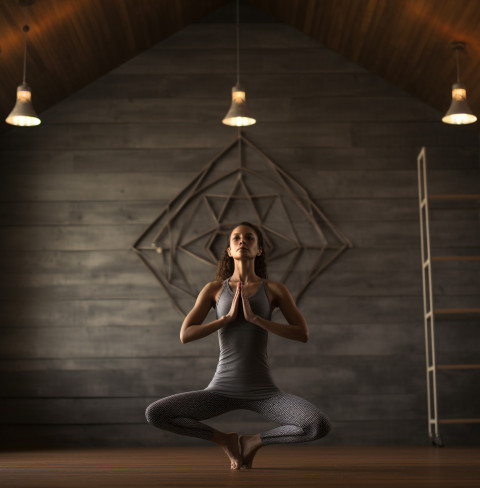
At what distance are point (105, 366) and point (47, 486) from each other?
2807 millimetres

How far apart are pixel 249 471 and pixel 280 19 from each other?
3687mm

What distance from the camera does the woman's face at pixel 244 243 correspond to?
3051mm

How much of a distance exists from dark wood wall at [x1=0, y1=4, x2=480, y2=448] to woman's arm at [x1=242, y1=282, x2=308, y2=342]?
79.6 inches

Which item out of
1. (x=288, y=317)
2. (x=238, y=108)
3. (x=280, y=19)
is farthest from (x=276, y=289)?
(x=280, y=19)

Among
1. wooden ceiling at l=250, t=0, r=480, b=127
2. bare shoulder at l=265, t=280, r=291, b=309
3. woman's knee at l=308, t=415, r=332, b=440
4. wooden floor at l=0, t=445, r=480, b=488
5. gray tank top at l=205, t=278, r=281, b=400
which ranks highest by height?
wooden ceiling at l=250, t=0, r=480, b=127

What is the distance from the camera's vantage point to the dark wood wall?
5020 millimetres

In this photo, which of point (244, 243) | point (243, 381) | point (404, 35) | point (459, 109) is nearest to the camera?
point (243, 381)

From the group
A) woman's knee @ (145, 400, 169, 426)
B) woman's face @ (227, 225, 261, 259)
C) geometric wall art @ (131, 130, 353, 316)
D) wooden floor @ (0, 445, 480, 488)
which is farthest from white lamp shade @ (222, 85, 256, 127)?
woman's knee @ (145, 400, 169, 426)

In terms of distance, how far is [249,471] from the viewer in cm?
280

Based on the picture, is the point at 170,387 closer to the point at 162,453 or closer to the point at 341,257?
the point at 162,453

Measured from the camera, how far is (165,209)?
5.22 metres

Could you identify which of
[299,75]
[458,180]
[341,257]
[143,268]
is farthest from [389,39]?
[143,268]

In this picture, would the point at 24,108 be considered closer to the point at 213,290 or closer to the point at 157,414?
the point at 213,290

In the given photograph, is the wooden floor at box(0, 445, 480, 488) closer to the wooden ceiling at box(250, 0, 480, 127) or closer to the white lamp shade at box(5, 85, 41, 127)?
the white lamp shade at box(5, 85, 41, 127)
